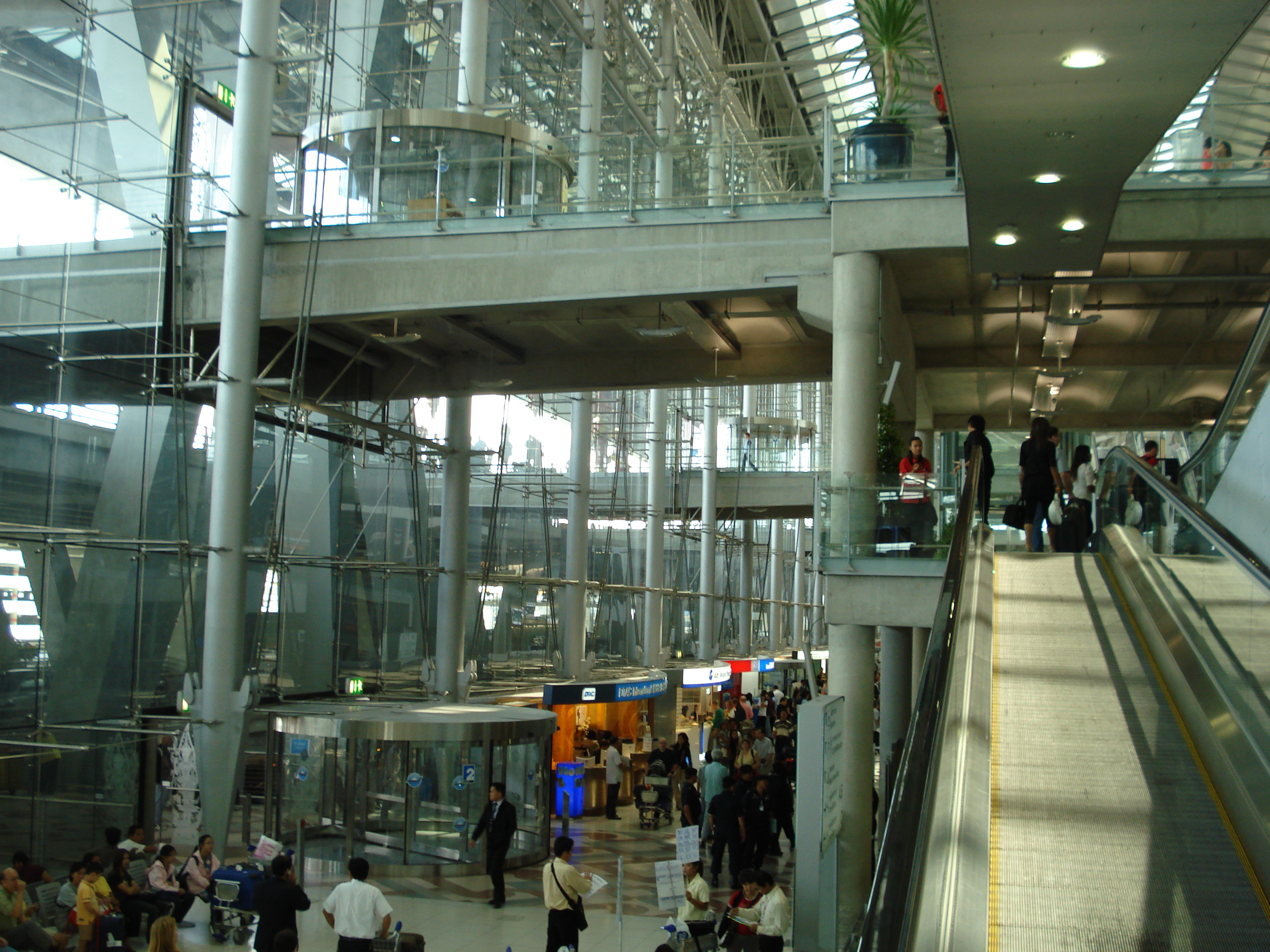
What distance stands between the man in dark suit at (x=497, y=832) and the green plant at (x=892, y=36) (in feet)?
30.4

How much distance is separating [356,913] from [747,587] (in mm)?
33551

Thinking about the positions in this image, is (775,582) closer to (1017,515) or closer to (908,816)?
(1017,515)

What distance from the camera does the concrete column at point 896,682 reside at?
56.5ft

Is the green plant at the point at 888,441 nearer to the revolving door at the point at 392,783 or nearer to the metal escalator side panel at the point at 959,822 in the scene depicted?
the revolving door at the point at 392,783

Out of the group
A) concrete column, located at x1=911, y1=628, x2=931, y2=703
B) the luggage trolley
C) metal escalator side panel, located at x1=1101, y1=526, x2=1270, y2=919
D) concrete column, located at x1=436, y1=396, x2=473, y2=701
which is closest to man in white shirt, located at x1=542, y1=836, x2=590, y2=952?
the luggage trolley

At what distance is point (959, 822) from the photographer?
415 cm

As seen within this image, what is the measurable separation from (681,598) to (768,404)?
14423 millimetres

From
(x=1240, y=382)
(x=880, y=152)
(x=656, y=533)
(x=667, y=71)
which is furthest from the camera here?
(x=656, y=533)

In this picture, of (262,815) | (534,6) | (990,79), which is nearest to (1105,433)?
(534,6)

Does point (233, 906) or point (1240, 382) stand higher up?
point (1240, 382)

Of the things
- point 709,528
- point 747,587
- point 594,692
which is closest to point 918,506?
point 594,692

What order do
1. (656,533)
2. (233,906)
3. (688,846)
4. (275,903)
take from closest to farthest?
(275,903) → (688,846) → (233,906) → (656,533)

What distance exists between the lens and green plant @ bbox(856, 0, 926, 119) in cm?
1420

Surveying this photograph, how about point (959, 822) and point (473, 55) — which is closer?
point (959, 822)
